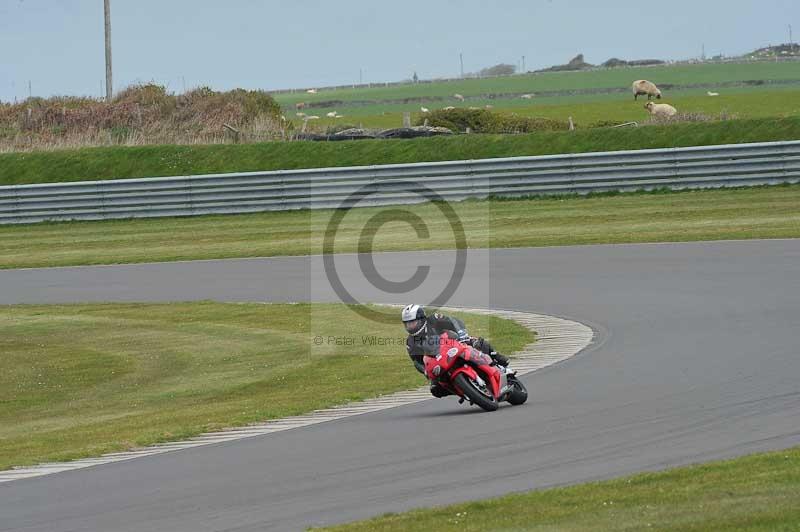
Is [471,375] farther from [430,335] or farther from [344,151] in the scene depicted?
[344,151]

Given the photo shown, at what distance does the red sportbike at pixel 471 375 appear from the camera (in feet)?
37.1

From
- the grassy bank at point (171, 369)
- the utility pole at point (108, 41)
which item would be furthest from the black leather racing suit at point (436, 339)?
the utility pole at point (108, 41)

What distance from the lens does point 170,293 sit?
2259 centimetres

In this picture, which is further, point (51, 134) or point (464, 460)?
point (51, 134)

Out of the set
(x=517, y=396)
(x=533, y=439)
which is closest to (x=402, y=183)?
(x=517, y=396)

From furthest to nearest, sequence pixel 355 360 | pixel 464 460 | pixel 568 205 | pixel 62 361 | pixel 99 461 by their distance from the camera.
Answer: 1. pixel 568 205
2. pixel 62 361
3. pixel 355 360
4. pixel 99 461
5. pixel 464 460

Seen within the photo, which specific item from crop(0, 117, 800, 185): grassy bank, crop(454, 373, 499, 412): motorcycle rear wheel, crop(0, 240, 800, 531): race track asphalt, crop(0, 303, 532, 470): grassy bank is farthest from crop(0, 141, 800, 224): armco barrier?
crop(454, 373, 499, 412): motorcycle rear wheel

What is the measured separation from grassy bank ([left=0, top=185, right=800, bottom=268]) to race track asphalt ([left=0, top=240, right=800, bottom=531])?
807cm

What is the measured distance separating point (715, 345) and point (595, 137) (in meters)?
22.4

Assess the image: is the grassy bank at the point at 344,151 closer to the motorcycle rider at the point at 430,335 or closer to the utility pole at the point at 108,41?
the utility pole at the point at 108,41

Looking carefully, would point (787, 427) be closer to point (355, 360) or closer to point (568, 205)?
point (355, 360)

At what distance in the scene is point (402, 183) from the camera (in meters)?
32.0

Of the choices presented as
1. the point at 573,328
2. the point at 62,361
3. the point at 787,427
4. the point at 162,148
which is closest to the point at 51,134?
the point at 162,148

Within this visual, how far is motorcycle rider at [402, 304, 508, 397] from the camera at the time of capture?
1150 centimetres
